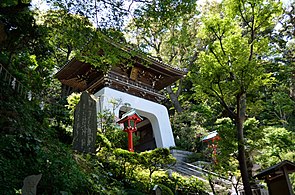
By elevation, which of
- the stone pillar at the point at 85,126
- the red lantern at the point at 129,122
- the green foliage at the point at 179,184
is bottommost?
the green foliage at the point at 179,184

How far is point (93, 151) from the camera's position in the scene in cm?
695

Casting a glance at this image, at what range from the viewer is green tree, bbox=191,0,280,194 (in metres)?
7.49

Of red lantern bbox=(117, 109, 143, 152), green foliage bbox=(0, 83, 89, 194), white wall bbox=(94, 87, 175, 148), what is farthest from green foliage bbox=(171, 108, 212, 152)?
green foliage bbox=(0, 83, 89, 194)

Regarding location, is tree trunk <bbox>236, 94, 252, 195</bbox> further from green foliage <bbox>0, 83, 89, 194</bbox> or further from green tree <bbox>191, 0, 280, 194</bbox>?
green foliage <bbox>0, 83, 89, 194</bbox>

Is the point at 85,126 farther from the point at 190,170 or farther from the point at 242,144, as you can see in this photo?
the point at 190,170

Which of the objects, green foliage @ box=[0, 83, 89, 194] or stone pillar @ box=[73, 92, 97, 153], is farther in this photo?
stone pillar @ box=[73, 92, 97, 153]

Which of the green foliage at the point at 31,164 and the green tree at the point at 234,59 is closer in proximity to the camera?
the green foliage at the point at 31,164

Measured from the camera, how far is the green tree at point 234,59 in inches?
295

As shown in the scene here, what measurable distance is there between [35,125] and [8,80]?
5.61 feet

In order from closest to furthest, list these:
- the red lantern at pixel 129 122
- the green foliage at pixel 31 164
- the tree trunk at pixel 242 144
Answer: the green foliage at pixel 31 164, the tree trunk at pixel 242 144, the red lantern at pixel 129 122

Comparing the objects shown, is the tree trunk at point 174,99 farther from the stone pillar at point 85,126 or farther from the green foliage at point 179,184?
the stone pillar at point 85,126

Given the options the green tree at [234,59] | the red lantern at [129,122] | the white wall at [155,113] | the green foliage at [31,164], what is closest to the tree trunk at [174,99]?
the white wall at [155,113]

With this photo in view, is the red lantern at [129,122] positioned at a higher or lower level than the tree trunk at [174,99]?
lower

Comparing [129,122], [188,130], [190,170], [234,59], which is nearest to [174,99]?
[188,130]
